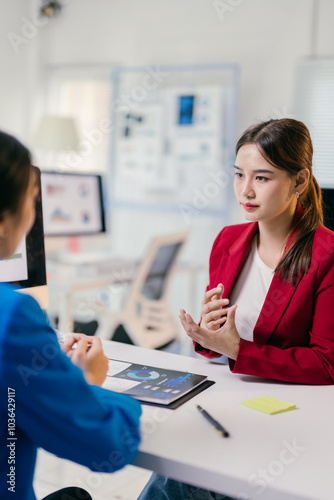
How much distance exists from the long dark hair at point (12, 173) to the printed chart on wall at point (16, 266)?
68cm

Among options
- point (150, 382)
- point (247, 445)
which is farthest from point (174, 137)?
point (247, 445)

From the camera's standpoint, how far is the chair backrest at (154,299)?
3.34 metres

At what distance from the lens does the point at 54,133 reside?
183 inches

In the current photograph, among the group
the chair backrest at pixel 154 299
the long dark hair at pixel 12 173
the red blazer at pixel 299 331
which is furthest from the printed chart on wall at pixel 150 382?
the chair backrest at pixel 154 299

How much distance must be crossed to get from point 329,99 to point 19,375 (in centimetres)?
369

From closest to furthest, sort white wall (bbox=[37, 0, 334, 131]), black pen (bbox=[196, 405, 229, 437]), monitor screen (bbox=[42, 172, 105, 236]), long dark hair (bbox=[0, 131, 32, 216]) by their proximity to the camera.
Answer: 1. long dark hair (bbox=[0, 131, 32, 216])
2. black pen (bbox=[196, 405, 229, 437])
3. monitor screen (bbox=[42, 172, 105, 236])
4. white wall (bbox=[37, 0, 334, 131])

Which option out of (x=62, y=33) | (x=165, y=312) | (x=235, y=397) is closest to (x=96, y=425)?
(x=235, y=397)

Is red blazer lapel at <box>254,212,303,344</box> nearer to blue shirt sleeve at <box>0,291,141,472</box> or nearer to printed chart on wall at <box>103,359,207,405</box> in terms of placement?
printed chart on wall at <box>103,359,207,405</box>

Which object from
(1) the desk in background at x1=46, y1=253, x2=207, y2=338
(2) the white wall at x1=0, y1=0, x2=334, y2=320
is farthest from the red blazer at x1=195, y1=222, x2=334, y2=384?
(2) the white wall at x1=0, y1=0, x2=334, y2=320

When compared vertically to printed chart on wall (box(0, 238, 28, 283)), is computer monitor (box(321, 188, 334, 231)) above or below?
above

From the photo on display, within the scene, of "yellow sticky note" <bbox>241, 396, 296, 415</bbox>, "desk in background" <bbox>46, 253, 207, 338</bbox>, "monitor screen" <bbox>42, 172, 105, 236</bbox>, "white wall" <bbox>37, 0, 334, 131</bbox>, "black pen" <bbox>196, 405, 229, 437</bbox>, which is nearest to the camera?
"black pen" <bbox>196, 405, 229, 437</bbox>

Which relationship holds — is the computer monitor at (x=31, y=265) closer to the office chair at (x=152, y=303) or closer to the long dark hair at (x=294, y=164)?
the long dark hair at (x=294, y=164)

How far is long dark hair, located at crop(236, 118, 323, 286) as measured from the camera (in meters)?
1.42

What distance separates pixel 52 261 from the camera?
351 centimetres
